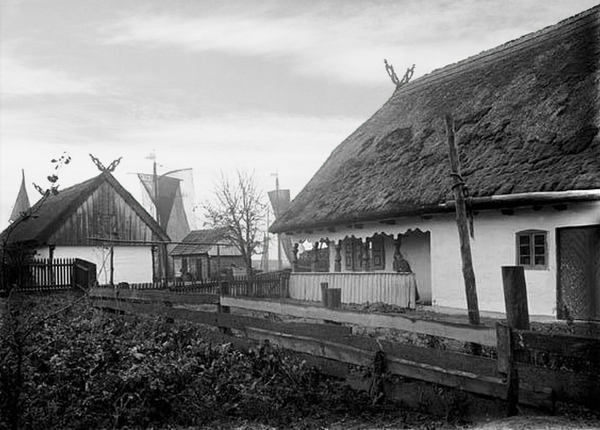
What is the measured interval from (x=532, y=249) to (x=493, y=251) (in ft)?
2.98

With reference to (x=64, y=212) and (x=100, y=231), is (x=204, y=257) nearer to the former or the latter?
(x=100, y=231)

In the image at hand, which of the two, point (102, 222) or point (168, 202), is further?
point (168, 202)

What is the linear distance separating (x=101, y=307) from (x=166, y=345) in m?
4.81

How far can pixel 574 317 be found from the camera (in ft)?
38.0

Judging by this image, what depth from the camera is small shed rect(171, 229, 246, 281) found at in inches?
1654

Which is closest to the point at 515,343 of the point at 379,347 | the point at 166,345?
the point at 379,347

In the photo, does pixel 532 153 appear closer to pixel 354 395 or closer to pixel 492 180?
pixel 492 180

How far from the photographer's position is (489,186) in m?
12.9

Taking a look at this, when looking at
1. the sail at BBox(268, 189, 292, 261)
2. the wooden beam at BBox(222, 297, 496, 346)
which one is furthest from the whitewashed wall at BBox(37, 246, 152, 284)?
the sail at BBox(268, 189, 292, 261)

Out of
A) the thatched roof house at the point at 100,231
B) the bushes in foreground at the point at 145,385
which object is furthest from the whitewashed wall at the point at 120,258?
the bushes in foreground at the point at 145,385

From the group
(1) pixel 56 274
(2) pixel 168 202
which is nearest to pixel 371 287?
(1) pixel 56 274

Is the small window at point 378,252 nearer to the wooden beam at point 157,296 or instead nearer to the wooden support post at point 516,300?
the wooden beam at point 157,296

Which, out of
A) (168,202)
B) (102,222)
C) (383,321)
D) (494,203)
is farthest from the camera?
(168,202)

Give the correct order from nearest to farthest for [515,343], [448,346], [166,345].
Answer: [515,343]
[166,345]
[448,346]
